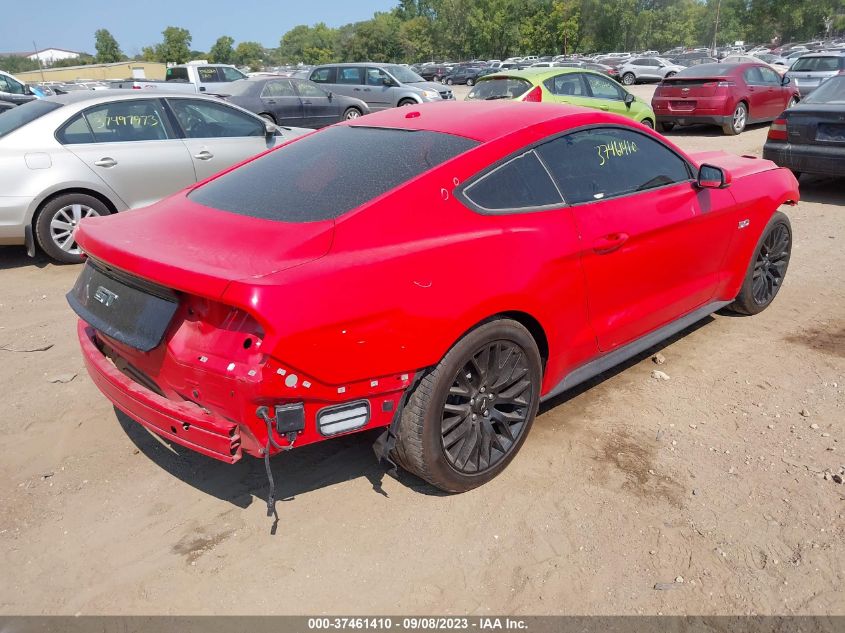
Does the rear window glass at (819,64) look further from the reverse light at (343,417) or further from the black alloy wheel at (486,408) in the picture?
the reverse light at (343,417)

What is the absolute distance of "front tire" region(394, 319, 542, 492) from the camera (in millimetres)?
2803

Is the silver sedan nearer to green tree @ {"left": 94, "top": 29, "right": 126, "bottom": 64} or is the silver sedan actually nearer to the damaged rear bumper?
the damaged rear bumper

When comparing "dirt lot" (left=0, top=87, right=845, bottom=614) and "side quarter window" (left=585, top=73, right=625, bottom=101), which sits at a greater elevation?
"side quarter window" (left=585, top=73, right=625, bottom=101)

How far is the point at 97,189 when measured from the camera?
21.3 ft

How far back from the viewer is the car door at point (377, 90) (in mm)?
19734

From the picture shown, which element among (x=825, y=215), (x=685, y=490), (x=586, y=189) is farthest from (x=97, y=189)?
(x=825, y=215)

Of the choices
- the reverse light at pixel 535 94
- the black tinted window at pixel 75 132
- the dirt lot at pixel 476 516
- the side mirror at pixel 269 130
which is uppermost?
the black tinted window at pixel 75 132

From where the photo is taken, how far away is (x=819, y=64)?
19312 millimetres

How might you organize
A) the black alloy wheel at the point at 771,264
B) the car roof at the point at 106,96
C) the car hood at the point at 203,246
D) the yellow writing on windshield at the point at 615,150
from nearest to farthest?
the car hood at the point at 203,246 → the yellow writing on windshield at the point at 615,150 → the black alloy wheel at the point at 771,264 → the car roof at the point at 106,96

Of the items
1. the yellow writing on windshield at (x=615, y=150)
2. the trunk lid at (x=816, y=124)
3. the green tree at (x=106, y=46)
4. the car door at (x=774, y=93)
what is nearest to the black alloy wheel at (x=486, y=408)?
the yellow writing on windshield at (x=615, y=150)

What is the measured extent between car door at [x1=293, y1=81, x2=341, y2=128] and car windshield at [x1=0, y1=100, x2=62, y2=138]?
8.66 meters

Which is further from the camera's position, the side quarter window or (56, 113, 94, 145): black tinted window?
the side quarter window

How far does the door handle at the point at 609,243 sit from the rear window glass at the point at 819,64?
63.6ft

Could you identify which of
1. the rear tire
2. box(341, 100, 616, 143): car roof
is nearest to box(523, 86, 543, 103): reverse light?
the rear tire
